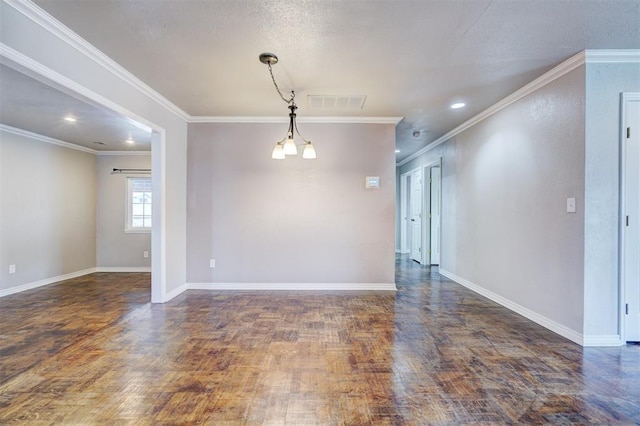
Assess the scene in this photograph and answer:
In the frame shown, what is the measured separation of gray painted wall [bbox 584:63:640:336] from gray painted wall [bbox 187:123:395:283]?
7.45ft

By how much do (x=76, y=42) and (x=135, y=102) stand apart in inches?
33.3

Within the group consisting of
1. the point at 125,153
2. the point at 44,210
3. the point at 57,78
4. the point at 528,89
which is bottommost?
the point at 44,210

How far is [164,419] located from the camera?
1.70 m

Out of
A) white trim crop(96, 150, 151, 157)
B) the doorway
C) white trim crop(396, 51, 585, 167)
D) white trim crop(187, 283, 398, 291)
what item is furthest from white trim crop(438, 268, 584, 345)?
white trim crop(96, 150, 151, 157)

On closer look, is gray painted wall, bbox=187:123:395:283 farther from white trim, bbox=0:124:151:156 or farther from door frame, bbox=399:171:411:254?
door frame, bbox=399:171:411:254

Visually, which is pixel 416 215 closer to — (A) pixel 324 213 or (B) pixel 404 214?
(B) pixel 404 214

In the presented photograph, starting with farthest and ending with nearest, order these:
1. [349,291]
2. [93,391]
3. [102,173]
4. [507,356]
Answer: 1. [102,173]
2. [349,291]
3. [507,356]
4. [93,391]

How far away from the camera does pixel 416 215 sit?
23.5 ft

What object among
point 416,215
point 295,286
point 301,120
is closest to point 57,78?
point 301,120

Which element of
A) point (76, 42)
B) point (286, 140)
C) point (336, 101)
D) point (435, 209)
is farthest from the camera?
point (435, 209)

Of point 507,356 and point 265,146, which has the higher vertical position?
point 265,146

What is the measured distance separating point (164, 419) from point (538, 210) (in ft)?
12.3

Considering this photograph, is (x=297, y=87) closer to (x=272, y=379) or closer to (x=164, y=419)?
(x=272, y=379)

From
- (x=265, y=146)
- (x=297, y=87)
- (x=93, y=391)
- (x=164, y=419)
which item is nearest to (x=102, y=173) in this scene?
(x=265, y=146)
